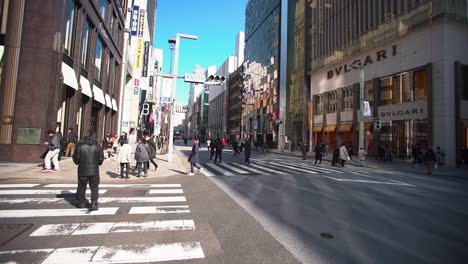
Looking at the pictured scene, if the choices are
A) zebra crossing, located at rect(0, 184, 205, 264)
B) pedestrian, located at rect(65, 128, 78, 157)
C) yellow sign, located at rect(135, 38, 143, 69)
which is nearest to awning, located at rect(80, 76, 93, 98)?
pedestrian, located at rect(65, 128, 78, 157)

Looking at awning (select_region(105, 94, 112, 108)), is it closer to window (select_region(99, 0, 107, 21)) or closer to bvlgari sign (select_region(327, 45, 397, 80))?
window (select_region(99, 0, 107, 21))

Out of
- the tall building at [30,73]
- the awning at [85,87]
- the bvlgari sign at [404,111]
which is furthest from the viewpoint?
the bvlgari sign at [404,111]

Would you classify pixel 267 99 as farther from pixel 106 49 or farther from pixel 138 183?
pixel 138 183

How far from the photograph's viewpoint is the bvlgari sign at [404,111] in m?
23.1

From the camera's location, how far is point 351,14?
3231 centimetres

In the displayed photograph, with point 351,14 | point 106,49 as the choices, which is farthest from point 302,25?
point 106,49

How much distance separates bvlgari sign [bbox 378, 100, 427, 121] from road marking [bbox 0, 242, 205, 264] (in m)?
25.7

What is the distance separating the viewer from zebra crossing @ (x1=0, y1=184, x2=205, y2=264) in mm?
3643

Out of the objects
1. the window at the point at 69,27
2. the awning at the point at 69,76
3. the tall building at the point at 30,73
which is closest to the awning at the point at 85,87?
the awning at the point at 69,76

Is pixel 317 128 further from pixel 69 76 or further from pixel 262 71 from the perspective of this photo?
pixel 69 76

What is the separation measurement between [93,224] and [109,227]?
1.27 ft

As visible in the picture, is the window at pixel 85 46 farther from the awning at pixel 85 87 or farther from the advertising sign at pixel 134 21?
the advertising sign at pixel 134 21

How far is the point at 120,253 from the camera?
3.74m

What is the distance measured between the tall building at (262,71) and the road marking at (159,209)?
1611 inches
